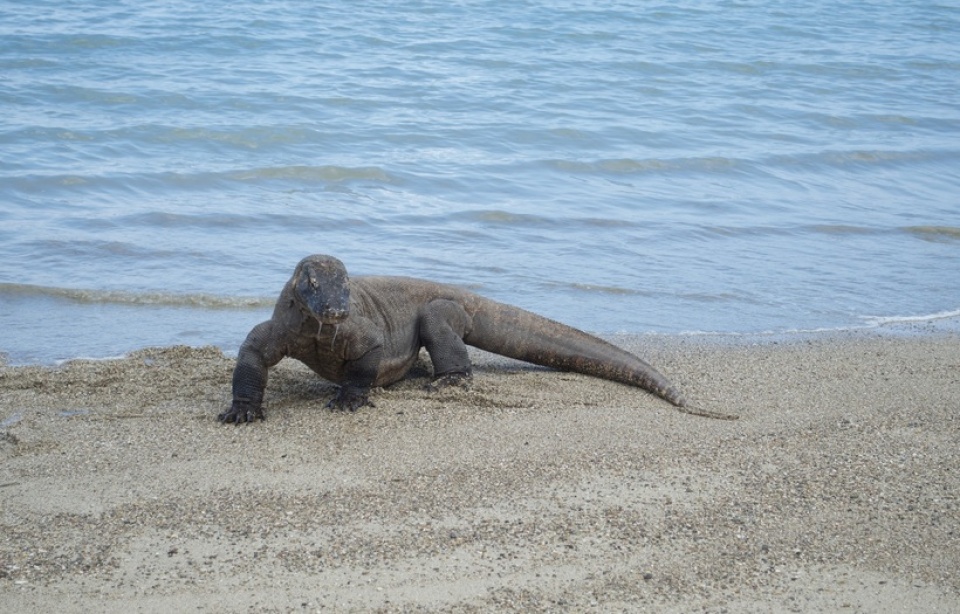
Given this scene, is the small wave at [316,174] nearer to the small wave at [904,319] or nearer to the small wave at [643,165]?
the small wave at [643,165]

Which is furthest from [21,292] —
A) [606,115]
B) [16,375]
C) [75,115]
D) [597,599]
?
[606,115]

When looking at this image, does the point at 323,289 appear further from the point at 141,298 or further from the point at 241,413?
the point at 141,298

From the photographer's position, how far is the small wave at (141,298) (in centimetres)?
1043

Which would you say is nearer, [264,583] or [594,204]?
[264,583]

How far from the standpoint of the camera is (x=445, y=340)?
8.23m

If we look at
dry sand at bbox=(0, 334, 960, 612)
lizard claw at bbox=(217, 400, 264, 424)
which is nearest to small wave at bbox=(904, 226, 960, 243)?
dry sand at bbox=(0, 334, 960, 612)

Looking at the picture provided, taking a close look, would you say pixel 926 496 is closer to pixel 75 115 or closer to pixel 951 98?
pixel 75 115

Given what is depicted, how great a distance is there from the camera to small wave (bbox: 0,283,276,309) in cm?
1043

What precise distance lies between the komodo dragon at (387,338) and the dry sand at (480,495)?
0.16 metres

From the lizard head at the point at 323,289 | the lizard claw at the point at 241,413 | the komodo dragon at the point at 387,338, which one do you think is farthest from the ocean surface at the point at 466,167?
the lizard head at the point at 323,289

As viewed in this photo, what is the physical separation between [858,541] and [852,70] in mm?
23676

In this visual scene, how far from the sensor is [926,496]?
6.08 meters

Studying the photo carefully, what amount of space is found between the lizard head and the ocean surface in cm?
251

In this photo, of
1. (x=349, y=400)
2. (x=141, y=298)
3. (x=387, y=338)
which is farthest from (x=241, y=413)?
(x=141, y=298)
